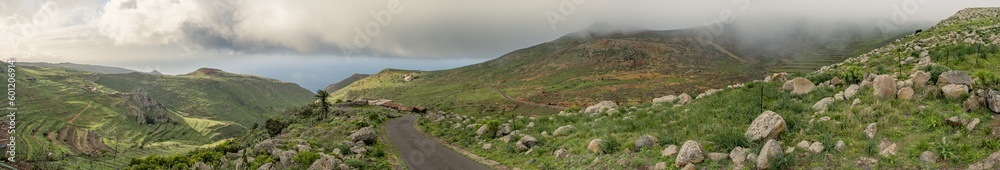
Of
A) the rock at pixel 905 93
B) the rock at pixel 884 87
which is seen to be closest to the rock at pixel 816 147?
the rock at pixel 905 93

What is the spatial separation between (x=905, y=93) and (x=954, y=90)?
1.31m

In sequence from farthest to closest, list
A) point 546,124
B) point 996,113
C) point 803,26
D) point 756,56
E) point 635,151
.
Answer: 1. point 803,26
2. point 756,56
3. point 546,124
4. point 635,151
5. point 996,113

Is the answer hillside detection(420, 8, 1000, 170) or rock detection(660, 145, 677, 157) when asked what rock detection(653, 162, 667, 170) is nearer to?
hillside detection(420, 8, 1000, 170)

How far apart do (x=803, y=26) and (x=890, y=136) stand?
204 meters

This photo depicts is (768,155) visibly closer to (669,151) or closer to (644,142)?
(669,151)

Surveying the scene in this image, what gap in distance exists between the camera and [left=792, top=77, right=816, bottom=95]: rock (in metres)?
21.2

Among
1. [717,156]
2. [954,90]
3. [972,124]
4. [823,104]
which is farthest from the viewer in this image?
[823,104]

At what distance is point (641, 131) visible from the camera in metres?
20.0

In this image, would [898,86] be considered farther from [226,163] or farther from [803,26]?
[803,26]

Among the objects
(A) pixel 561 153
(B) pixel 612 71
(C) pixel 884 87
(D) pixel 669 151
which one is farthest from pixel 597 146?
(B) pixel 612 71

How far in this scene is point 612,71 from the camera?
13038 cm

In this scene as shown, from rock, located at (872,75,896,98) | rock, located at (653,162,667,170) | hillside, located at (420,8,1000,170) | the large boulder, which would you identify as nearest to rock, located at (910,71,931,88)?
hillside, located at (420,8,1000,170)

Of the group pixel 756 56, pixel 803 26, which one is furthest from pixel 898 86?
pixel 803 26

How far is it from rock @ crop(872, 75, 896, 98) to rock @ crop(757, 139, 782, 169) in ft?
23.0
